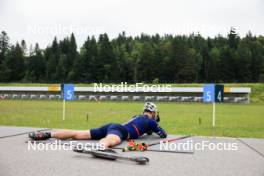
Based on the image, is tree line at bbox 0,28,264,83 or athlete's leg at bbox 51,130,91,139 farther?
tree line at bbox 0,28,264,83

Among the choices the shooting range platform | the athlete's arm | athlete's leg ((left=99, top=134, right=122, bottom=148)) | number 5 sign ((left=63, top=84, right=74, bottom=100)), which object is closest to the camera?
the shooting range platform

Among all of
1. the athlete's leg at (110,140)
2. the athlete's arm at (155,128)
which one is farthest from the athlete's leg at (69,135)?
the athlete's arm at (155,128)

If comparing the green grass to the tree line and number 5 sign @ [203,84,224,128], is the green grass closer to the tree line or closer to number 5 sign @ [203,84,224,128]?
number 5 sign @ [203,84,224,128]

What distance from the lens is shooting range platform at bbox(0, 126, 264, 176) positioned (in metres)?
5.00

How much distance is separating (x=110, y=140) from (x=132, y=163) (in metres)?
1.46

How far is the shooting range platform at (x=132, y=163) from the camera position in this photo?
16.4 ft

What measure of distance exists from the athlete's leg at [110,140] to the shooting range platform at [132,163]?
513 millimetres

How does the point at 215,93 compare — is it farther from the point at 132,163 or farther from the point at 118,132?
the point at 132,163

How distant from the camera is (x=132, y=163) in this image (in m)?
5.59

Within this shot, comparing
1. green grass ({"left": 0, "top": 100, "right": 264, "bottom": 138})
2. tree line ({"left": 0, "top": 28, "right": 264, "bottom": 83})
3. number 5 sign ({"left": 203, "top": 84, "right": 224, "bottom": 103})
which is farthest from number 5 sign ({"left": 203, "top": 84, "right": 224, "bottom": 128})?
tree line ({"left": 0, "top": 28, "right": 264, "bottom": 83})

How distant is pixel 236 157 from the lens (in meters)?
6.31

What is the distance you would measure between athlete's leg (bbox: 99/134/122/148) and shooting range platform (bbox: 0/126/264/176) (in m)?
0.51

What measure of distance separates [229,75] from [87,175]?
3712 inches

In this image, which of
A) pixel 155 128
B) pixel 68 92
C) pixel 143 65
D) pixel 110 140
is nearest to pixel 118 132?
pixel 110 140
